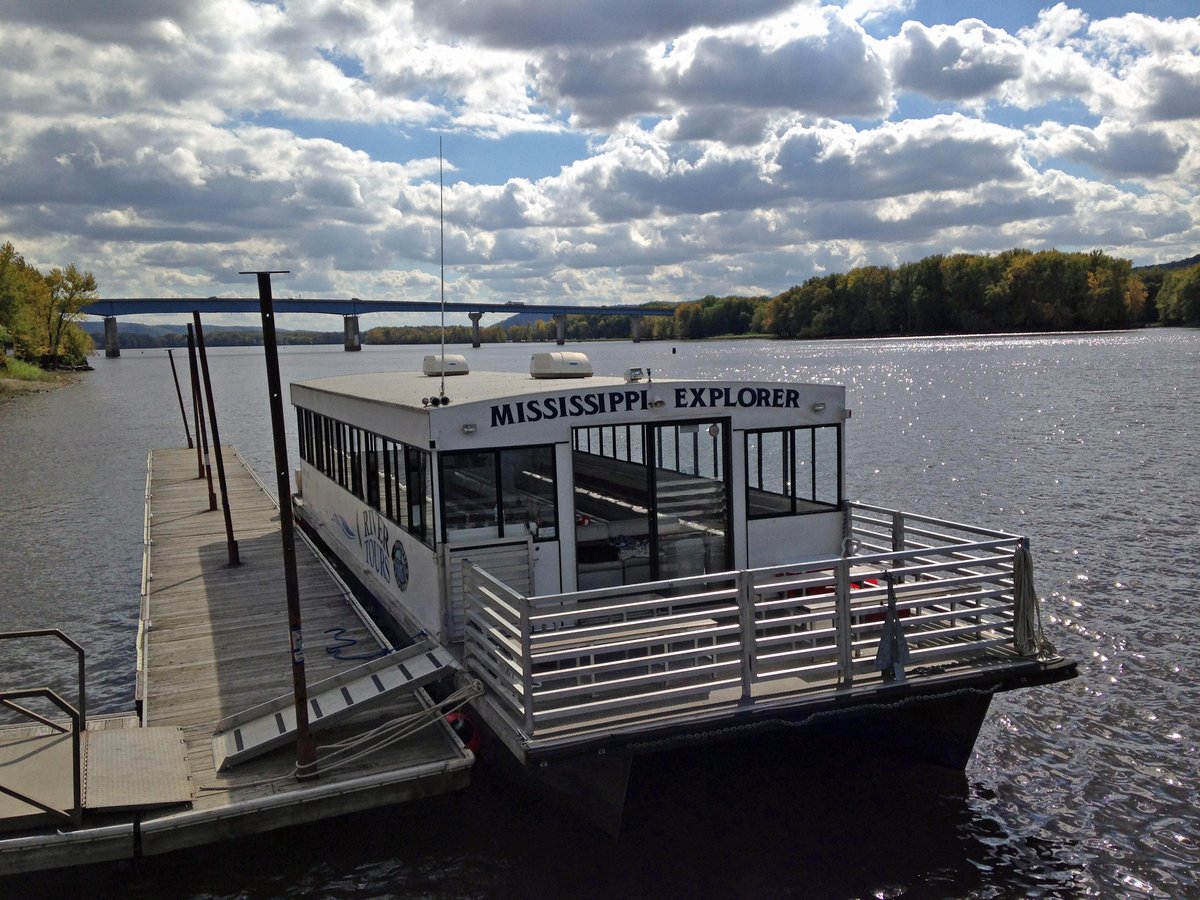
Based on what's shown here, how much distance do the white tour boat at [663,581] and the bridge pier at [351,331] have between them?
146201 millimetres

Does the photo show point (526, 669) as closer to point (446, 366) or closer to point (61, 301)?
point (446, 366)

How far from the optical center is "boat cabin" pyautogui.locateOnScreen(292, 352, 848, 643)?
36.9 feet

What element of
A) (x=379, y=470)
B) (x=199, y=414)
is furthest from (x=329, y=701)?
(x=199, y=414)

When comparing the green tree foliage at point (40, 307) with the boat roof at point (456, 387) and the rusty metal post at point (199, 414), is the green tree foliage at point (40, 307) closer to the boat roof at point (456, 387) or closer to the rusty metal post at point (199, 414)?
the rusty metal post at point (199, 414)

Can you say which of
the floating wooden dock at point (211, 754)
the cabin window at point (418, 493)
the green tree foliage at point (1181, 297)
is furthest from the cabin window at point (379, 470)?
the green tree foliage at point (1181, 297)

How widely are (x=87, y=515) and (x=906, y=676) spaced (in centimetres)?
2883

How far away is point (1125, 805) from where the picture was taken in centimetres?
1138

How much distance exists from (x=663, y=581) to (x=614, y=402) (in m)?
2.62

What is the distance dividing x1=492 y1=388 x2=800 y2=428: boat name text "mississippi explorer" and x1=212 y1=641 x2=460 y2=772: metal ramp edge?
266 cm

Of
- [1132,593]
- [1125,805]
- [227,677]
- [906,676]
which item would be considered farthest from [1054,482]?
[227,677]

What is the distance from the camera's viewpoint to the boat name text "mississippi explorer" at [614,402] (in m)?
11.3

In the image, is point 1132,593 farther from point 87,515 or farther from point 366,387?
point 87,515

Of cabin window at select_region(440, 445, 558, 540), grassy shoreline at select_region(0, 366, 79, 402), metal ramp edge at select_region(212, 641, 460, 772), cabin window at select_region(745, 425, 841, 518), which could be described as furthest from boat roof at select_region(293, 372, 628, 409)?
grassy shoreline at select_region(0, 366, 79, 402)

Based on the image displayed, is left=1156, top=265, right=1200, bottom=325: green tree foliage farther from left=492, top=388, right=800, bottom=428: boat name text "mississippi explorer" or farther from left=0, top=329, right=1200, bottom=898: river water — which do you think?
left=492, top=388, right=800, bottom=428: boat name text "mississippi explorer"
